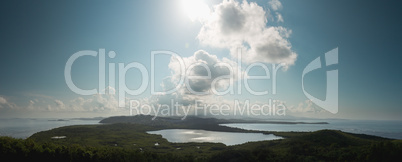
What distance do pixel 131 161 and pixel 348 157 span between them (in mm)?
60068

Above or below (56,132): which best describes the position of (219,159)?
above

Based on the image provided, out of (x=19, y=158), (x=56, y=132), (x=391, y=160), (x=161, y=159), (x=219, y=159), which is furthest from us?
(x=56, y=132)

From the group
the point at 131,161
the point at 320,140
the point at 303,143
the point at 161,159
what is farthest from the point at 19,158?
the point at 320,140

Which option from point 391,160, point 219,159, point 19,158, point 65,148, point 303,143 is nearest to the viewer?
point 391,160

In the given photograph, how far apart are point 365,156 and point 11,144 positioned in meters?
85.2

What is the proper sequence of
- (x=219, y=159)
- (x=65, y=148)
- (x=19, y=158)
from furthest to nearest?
(x=219, y=159), (x=65, y=148), (x=19, y=158)

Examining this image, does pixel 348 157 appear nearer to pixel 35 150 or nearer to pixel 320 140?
pixel 320 140

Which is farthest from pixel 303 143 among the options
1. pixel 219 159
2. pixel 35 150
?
pixel 35 150

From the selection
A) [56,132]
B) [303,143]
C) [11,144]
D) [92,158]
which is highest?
[11,144]

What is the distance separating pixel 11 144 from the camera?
Result: 48938 mm

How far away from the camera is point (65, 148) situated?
52.1 m

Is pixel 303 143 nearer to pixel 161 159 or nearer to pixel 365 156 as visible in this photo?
pixel 365 156

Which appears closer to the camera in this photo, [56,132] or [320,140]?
[320,140]

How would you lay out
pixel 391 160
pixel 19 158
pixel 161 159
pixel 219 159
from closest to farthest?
pixel 391 160, pixel 19 158, pixel 161 159, pixel 219 159
